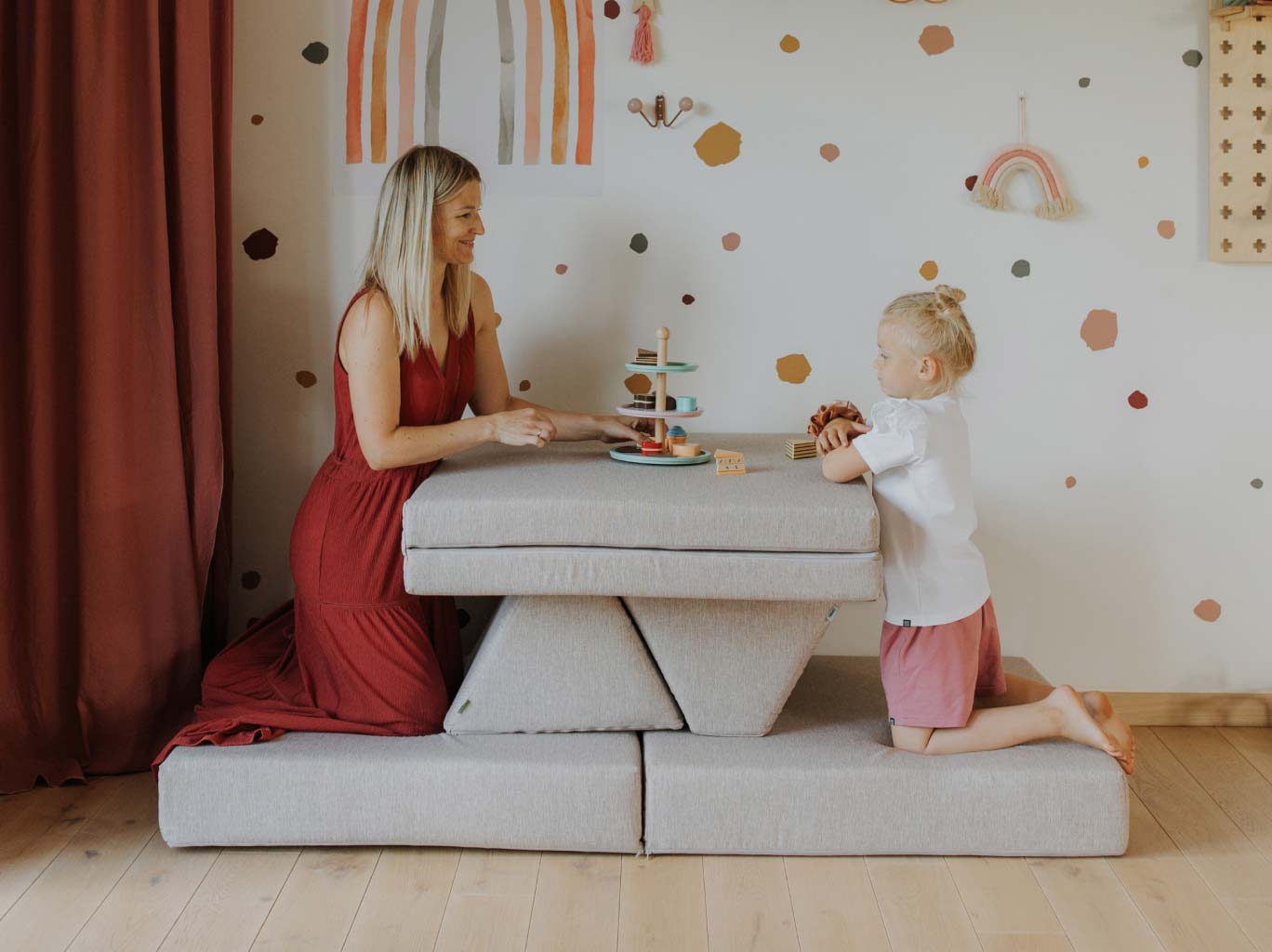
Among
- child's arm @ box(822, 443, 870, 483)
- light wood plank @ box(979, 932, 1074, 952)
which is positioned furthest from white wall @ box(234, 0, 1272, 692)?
light wood plank @ box(979, 932, 1074, 952)

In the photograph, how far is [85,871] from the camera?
205cm

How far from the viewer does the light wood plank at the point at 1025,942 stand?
1.84m

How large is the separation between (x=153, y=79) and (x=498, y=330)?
85 centimetres

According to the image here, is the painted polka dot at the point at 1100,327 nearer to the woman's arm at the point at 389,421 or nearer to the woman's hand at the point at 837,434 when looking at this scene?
the woman's hand at the point at 837,434

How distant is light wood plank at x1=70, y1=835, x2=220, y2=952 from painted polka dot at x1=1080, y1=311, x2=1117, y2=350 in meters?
2.06

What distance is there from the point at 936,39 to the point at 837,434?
96cm

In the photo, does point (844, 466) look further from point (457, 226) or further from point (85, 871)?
point (85, 871)

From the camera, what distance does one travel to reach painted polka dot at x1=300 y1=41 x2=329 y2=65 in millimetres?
2604

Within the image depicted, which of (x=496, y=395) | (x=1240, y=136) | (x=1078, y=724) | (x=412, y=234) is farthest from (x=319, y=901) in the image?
(x=1240, y=136)

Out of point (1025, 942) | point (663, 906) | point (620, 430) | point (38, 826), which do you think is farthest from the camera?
point (620, 430)

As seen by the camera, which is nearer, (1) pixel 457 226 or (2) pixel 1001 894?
(2) pixel 1001 894

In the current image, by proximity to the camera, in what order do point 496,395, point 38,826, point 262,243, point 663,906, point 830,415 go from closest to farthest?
point 663,906 < point 38,826 < point 830,415 < point 496,395 < point 262,243

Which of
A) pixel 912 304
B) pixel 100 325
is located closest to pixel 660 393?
pixel 912 304

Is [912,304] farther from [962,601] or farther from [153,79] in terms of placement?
[153,79]
